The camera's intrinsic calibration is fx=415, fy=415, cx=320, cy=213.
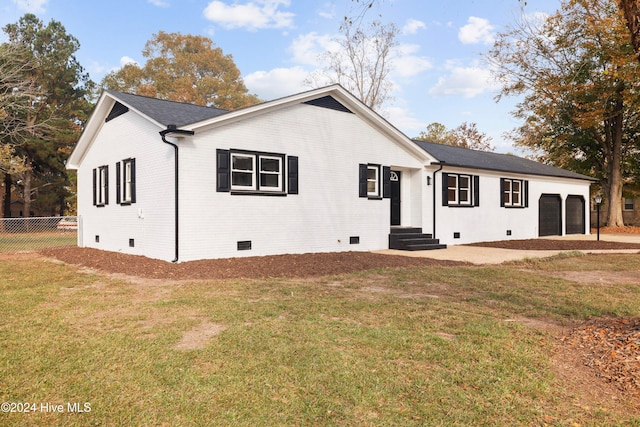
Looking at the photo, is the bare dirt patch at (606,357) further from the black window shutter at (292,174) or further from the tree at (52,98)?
the tree at (52,98)

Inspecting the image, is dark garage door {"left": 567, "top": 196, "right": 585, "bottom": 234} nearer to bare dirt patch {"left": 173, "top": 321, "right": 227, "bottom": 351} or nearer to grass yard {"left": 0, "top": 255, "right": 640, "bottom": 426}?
grass yard {"left": 0, "top": 255, "right": 640, "bottom": 426}

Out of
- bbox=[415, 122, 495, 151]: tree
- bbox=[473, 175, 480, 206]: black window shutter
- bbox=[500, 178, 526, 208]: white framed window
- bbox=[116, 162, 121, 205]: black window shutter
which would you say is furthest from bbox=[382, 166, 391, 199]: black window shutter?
bbox=[415, 122, 495, 151]: tree

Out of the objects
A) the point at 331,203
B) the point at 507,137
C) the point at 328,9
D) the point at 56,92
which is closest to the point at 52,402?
the point at 328,9

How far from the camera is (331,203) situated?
13.5 metres

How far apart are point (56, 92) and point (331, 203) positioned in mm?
29998

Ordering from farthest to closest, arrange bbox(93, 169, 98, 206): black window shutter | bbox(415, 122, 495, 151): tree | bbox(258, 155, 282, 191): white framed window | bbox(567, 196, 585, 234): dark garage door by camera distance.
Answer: bbox(415, 122, 495, 151): tree
bbox(567, 196, 585, 234): dark garage door
bbox(93, 169, 98, 206): black window shutter
bbox(258, 155, 282, 191): white framed window

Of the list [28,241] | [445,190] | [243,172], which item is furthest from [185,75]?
[243,172]

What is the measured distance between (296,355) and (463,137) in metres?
43.8

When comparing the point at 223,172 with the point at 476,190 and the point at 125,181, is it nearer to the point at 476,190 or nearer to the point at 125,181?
the point at 125,181

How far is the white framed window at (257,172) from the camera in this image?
38.1ft

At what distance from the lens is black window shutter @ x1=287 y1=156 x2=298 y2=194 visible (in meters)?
12.4

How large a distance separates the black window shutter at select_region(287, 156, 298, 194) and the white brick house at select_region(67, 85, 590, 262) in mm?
42

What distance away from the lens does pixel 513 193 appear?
66.2 ft

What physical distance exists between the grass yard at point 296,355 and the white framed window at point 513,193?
1273 cm
